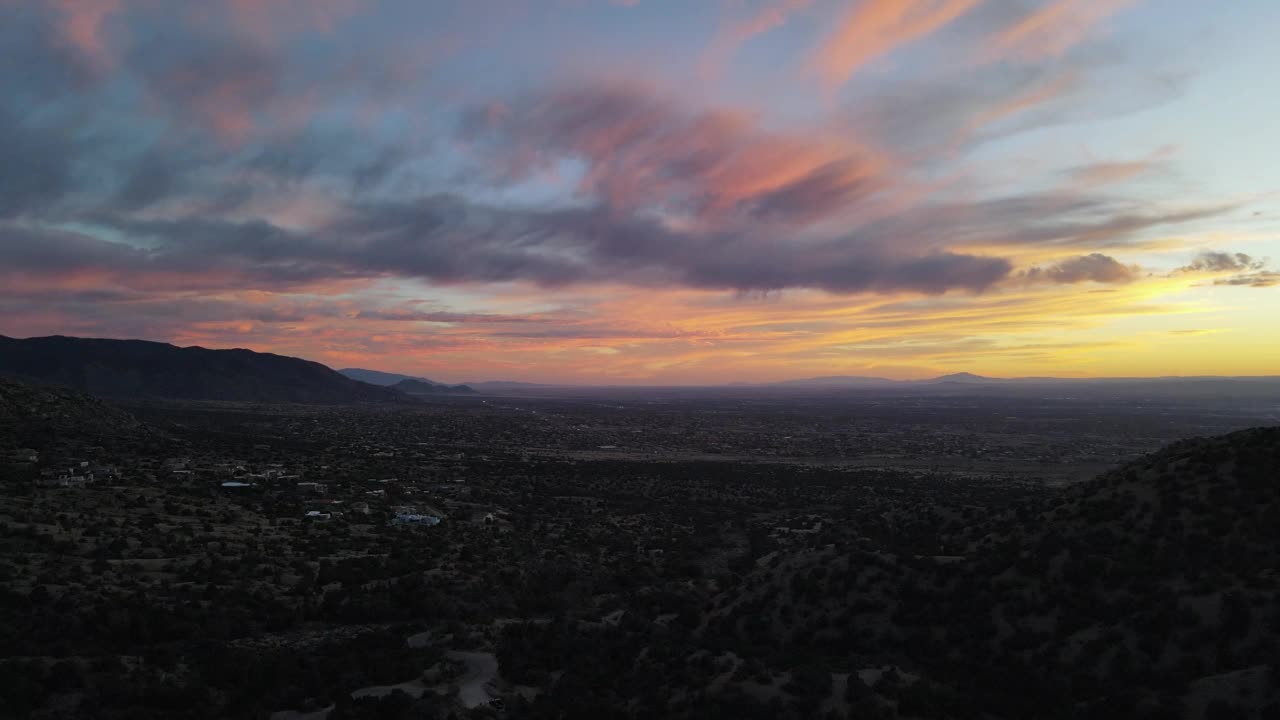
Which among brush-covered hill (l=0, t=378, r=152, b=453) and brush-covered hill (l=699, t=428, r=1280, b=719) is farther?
brush-covered hill (l=0, t=378, r=152, b=453)

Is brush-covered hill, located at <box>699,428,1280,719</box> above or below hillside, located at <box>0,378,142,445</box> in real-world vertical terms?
below

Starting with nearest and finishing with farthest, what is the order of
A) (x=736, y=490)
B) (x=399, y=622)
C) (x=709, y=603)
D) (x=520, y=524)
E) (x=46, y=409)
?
(x=399, y=622), (x=709, y=603), (x=520, y=524), (x=736, y=490), (x=46, y=409)

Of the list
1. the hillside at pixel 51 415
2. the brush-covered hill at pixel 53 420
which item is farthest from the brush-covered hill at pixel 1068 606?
the hillside at pixel 51 415

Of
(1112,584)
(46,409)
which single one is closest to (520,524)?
(1112,584)

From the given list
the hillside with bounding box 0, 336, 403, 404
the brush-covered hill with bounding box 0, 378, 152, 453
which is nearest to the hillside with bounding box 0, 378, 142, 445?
the brush-covered hill with bounding box 0, 378, 152, 453

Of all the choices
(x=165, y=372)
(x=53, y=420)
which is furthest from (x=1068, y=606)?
(x=165, y=372)

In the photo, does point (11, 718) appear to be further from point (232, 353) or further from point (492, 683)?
point (232, 353)

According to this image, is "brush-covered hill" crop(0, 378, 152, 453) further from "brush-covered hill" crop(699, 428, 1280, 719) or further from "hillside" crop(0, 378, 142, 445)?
"brush-covered hill" crop(699, 428, 1280, 719)
